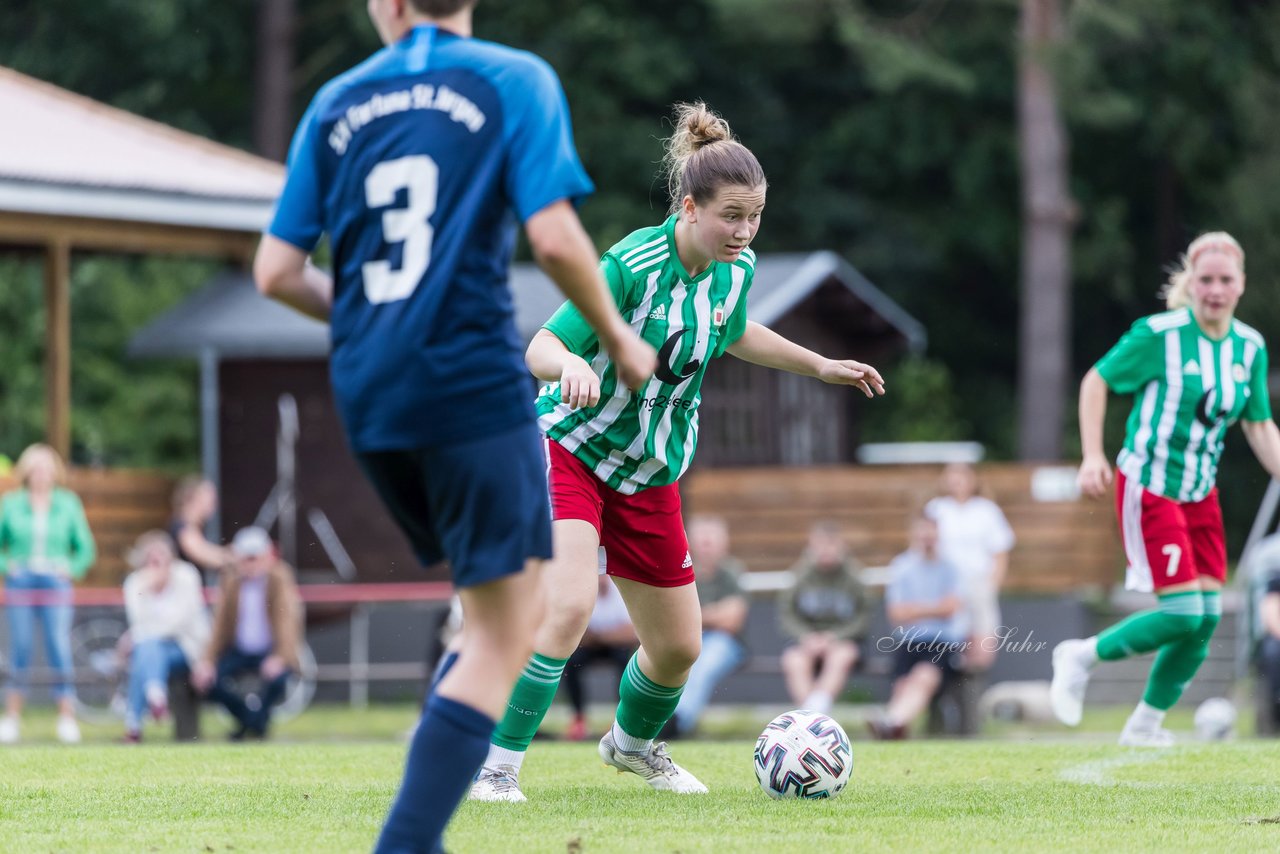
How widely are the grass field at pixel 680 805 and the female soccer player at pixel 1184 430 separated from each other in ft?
2.13

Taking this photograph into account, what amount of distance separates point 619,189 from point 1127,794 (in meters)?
27.4

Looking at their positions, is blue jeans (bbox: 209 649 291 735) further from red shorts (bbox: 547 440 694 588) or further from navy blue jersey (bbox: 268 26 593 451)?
navy blue jersey (bbox: 268 26 593 451)

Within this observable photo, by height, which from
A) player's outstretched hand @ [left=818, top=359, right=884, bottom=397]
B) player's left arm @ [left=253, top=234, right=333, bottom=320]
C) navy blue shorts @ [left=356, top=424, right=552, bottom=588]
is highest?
player's left arm @ [left=253, top=234, right=333, bottom=320]

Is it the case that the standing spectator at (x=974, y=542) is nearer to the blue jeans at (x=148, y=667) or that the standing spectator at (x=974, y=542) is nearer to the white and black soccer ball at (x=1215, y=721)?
the white and black soccer ball at (x=1215, y=721)

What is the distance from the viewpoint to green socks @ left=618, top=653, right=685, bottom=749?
6.35 m

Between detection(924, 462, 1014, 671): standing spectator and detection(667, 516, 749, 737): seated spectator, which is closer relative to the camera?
detection(667, 516, 749, 737): seated spectator

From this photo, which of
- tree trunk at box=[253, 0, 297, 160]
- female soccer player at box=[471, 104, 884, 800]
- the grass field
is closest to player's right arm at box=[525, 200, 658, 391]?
the grass field

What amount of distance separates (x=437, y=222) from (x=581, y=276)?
35 cm

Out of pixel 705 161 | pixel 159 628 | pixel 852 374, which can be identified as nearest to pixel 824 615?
pixel 159 628

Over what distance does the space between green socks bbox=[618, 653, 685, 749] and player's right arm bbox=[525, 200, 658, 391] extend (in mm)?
2269

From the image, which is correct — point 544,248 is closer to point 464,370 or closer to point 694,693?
point 464,370

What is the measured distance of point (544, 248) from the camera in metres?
4.16

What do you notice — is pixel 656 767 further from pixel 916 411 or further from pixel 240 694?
pixel 916 411

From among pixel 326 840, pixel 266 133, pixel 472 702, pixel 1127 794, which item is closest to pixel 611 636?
pixel 1127 794
